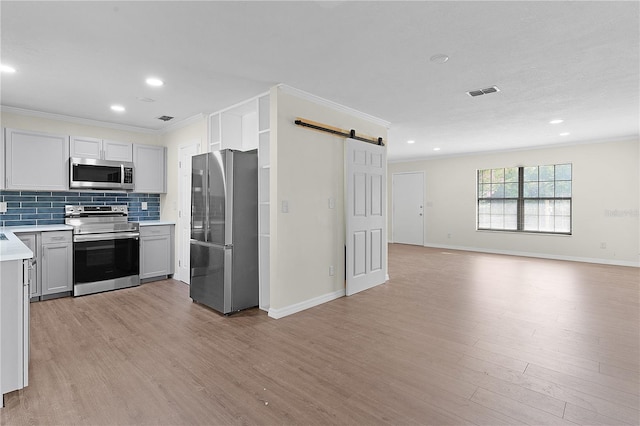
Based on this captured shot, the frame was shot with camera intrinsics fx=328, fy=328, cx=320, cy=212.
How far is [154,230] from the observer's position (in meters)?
5.14

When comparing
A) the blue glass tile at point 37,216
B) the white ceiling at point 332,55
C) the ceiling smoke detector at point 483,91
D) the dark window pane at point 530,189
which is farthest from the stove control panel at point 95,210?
the dark window pane at point 530,189

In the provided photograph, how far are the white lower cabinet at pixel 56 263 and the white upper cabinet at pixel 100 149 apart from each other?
1.22 m

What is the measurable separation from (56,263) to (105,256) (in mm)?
535

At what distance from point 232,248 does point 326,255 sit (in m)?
1.17

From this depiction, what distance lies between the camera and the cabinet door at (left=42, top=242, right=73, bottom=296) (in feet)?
13.6

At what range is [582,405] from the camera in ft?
6.60

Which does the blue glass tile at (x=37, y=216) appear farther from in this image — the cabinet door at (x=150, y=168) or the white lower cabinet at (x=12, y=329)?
the white lower cabinet at (x=12, y=329)

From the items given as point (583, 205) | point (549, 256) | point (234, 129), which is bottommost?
point (549, 256)

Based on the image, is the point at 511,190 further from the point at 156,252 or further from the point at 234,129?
the point at 156,252

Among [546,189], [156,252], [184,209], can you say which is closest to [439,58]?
[184,209]

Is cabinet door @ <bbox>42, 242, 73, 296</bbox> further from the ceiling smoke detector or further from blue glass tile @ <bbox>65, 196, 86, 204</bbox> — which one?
the ceiling smoke detector

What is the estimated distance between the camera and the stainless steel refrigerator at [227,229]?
3.62 metres

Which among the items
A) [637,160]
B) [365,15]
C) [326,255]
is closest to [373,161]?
[326,255]

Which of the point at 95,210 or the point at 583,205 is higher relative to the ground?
the point at 583,205
